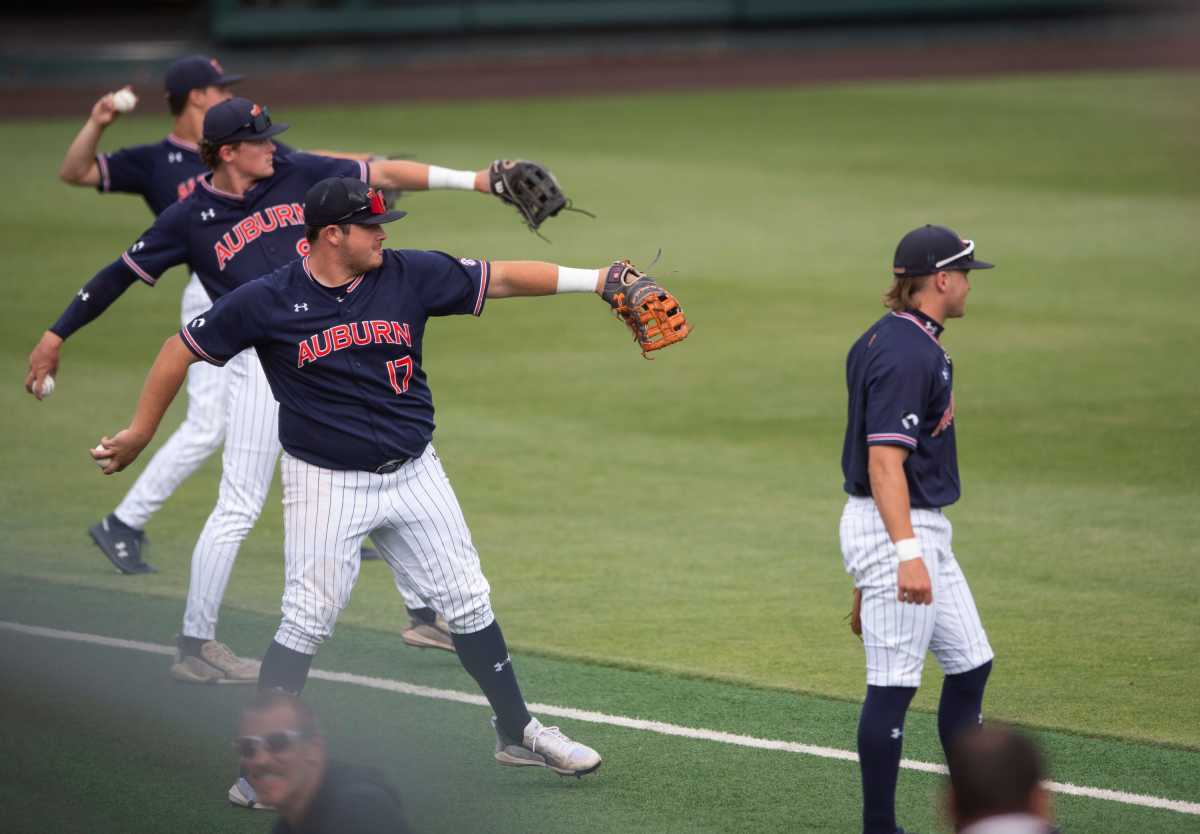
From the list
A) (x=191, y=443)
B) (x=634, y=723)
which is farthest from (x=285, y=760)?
(x=191, y=443)

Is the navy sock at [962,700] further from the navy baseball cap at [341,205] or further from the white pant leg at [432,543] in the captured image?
the navy baseball cap at [341,205]

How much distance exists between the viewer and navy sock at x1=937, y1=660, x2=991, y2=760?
4.92 metres

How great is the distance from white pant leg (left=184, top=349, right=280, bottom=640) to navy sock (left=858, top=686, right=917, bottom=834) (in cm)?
274

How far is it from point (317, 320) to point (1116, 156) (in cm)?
1698

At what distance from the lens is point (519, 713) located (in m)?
5.48

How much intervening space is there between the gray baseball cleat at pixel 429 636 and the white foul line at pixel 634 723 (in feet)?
1.27

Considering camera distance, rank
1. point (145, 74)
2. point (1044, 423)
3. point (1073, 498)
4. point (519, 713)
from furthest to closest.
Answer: point (145, 74), point (1044, 423), point (1073, 498), point (519, 713)

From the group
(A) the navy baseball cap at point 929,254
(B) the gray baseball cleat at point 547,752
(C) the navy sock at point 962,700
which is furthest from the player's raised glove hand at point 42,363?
(C) the navy sock at point 962,700

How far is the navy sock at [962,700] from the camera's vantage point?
16.1 feet

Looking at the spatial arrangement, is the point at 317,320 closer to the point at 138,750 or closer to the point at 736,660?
the point at 138,750

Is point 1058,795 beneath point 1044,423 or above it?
beneath

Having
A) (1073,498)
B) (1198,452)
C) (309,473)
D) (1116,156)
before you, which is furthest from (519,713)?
(1116,156)

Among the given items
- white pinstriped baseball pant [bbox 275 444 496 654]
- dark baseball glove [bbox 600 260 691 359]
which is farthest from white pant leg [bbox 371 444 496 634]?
dark baseball glove [bbox 600 260 691 359]

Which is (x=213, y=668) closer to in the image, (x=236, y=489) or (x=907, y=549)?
(x=236, y=489)
